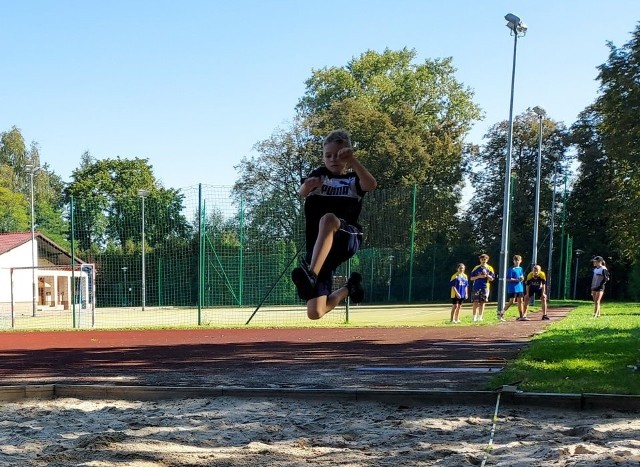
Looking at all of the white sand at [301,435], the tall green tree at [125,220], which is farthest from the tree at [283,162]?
the white sand at [301,435]

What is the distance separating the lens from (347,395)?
6.68 m

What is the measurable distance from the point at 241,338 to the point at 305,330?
2338 millimetres

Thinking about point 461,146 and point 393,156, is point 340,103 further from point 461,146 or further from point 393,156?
point 461,146

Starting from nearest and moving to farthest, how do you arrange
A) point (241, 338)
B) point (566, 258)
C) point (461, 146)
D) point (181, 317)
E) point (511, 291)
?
point (241, 338), point (511, 291), point (181, 317), point (566, 258), point (461, 146)

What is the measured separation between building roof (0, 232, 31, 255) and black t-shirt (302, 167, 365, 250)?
32895mm

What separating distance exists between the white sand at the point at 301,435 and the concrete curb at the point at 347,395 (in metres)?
0.14

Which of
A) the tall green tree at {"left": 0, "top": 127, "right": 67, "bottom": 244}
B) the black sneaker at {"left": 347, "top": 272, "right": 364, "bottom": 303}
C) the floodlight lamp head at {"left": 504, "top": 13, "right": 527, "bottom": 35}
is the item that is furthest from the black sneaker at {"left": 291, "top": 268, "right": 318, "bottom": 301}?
the tall green tree at {"left": 0, "top": 127, "right": 67, "bottom": 244}

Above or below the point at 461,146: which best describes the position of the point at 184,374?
below

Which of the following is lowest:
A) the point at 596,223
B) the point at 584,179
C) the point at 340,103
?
the point at 596,223

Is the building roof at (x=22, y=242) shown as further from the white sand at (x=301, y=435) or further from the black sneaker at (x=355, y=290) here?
the black sneaker at (x=355, y=290)


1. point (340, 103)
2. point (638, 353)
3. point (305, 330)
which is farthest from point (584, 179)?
point (638, 353)

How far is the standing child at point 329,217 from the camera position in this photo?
5570 millimetres

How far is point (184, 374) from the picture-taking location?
8.95 meters

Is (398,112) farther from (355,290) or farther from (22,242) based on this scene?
(355,290)
